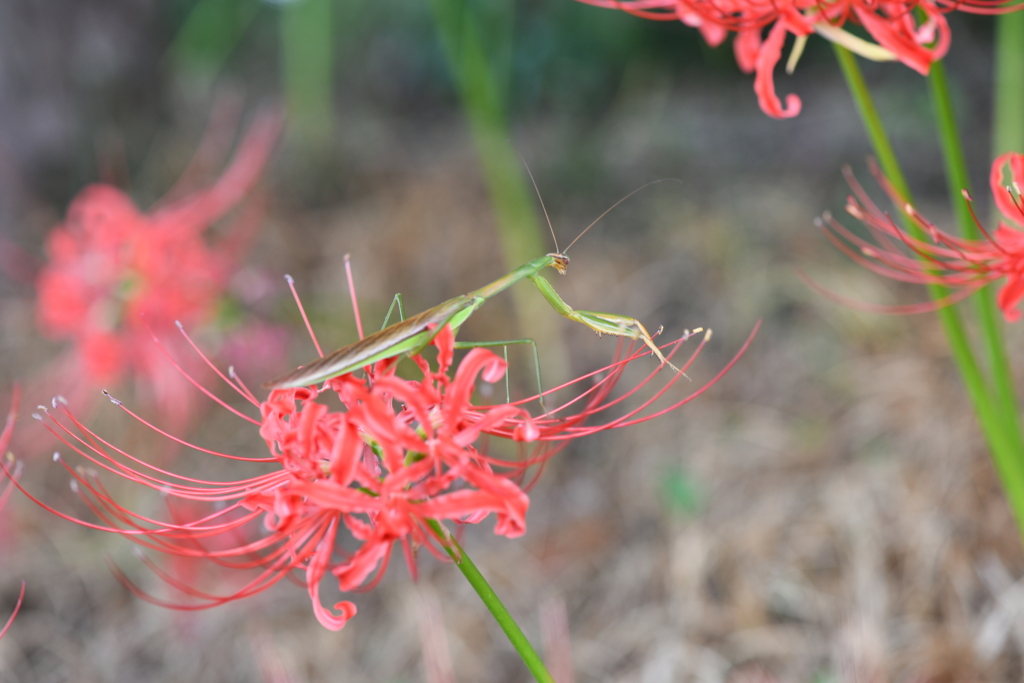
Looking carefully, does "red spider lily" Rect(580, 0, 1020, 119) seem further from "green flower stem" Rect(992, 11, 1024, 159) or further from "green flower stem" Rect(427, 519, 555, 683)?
"green flower stem" Rect(992, 11, 1024, 159)

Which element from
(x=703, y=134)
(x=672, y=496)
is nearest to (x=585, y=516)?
(x=672, y=496)

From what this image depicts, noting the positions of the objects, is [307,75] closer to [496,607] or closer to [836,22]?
[836,22]

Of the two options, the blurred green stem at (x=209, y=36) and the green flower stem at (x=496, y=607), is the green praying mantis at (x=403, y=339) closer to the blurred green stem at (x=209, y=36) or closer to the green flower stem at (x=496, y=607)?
the green flower stem at (x=496, y=607)

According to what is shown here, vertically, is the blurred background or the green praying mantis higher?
the green praying mantis

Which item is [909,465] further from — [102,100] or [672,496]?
[102,100]

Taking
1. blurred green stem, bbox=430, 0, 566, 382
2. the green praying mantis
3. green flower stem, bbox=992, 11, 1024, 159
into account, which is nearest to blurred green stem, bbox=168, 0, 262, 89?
blurred green stem, bbox=430, 0, 566, 382

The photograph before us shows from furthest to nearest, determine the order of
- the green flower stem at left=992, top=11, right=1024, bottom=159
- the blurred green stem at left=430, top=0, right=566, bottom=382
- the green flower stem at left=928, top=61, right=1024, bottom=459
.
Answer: the blurred green stem at left=430, top=0, right=566, bottom=382, the green flower stem at left=992, top=11, right=1024, bottom=159, the green flower stem at left=928, top=61, right=1024, bottom=459

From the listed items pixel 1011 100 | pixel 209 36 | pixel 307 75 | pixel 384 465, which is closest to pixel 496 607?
pixel 384 465
